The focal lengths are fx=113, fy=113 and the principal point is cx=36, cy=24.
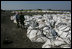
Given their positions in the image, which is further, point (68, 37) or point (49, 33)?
point (49, 33)

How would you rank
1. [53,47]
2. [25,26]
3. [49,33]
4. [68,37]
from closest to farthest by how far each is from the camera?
[53,47]
[68,37]
[49,33]
[25,26]

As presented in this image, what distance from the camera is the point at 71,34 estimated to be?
738 cm

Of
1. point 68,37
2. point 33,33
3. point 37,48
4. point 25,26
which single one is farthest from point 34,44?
point 25,26

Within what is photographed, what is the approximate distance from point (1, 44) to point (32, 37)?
194 centimetres

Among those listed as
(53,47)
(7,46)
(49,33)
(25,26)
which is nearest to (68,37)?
(49,33)

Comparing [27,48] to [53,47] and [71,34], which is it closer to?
[53,47]

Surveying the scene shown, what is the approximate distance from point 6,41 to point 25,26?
Result: 4002 mm

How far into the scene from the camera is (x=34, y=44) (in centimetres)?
661

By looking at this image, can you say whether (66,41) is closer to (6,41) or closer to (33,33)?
(33,33)

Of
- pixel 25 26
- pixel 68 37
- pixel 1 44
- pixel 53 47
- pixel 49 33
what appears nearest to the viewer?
pixel 53 47

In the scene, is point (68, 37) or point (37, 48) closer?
point (37, 48)

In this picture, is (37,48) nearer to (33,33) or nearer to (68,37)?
(33,33)

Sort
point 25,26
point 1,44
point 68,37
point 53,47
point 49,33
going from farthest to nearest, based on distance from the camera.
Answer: point 25,26 → point 49,33 → point 68,37 → point 1,44 → point 53,47

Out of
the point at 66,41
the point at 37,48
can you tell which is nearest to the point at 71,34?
the point at 66,41
